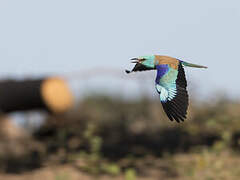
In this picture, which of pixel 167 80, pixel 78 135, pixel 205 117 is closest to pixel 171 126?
pixel 205 117

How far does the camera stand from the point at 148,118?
8.05 m

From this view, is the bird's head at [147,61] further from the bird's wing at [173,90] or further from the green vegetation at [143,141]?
the green vegetation at [143,141]

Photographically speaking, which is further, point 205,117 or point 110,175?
point 205,117

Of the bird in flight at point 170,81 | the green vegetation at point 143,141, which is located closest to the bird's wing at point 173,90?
the bird in flight at point 170,81

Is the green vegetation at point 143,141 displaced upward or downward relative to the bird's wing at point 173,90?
downward

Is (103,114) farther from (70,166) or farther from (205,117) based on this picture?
(70,166)

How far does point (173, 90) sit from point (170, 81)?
0.24 feet

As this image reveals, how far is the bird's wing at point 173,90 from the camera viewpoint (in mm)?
2727

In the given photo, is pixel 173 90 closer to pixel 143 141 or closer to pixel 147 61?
pixel 147 61

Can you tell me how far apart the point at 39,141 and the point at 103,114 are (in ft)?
5.49

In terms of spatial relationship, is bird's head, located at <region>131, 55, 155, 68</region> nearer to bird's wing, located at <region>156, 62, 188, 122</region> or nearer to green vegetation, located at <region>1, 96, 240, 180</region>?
bird's wing, located at <region>156, 62, 188, 122</region>

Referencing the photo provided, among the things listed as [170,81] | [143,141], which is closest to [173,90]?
[170,81]

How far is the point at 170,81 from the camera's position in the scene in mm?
Answer: 2916

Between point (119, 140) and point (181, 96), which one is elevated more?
point (181, 96)
